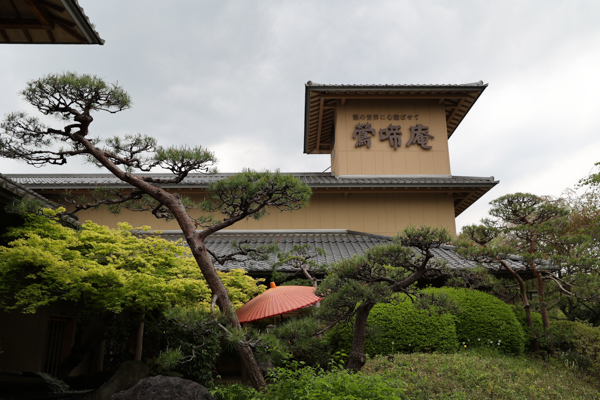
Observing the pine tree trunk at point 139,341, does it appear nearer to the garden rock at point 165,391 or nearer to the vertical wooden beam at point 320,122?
the garden rock at point 165,391

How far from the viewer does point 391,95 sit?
14.9 metres

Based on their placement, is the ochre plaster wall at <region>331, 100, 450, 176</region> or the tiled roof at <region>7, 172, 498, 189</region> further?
the ochre plaster wall at <region>331, 100, 450, 176</region>

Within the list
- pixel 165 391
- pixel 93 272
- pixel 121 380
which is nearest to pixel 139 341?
pixel 121 380

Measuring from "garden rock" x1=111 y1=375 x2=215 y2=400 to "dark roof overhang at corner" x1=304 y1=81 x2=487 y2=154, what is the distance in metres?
11.4

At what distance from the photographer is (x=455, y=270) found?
5664mm

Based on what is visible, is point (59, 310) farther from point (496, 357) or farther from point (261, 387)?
point (496, 357)

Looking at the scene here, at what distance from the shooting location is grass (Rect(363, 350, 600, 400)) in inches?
240

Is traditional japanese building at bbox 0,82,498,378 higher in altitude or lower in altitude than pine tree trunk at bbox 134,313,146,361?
higher

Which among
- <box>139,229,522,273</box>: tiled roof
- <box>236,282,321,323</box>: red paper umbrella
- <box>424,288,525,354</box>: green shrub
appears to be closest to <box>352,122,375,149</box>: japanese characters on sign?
<box>139,229,522,273</box>: tiled roof

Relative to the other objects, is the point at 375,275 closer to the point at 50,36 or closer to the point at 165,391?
the point at 165,391

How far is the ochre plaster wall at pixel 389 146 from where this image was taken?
48.4 ft

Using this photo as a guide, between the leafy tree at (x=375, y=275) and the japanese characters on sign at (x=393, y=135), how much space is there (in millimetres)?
9421

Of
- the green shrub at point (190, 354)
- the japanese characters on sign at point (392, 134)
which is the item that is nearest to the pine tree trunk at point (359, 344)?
the green shrub at point (190, 354)

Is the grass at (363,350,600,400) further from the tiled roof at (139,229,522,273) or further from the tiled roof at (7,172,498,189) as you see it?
the tiled roof at (7,172,498,189)
